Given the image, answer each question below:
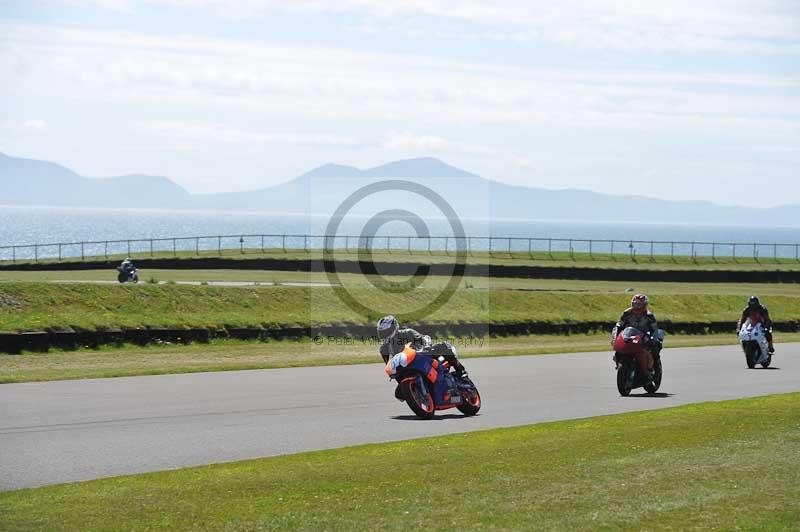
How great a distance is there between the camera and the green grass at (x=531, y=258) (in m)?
66.6

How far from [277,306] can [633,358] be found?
1843cm

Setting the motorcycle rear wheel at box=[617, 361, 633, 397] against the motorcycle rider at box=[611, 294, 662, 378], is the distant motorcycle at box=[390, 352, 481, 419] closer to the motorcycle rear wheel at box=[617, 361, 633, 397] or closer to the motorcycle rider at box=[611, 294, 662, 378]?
the motorcycle rear wheel at box=[617, 361, 633, 397]

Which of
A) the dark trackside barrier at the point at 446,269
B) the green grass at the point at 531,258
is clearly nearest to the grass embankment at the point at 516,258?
the green grass at the point at 531,258

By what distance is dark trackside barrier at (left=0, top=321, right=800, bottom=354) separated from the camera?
27734 mm

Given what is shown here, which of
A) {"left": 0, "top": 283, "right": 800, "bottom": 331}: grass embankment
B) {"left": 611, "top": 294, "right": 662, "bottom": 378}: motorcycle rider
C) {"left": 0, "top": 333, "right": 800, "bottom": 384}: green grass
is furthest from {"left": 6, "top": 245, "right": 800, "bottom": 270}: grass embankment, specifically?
{"left": 611, "top": 294, "right": 662, "bottom": 378}: motorcycle rider

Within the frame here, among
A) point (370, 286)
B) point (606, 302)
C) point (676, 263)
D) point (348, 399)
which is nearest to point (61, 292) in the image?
point (370, 286)

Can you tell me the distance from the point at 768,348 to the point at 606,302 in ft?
60.6

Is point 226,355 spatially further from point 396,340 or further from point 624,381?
point 396,340

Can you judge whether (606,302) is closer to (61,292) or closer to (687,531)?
(61,292)

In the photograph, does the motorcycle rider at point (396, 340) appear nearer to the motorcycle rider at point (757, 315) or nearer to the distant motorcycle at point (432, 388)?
the distant motorcycle at point (432, 388)

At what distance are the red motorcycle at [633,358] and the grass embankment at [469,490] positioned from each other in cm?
654

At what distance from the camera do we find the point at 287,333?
33750 millimetres

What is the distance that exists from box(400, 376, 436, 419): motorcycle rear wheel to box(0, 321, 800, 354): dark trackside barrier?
1310 cm

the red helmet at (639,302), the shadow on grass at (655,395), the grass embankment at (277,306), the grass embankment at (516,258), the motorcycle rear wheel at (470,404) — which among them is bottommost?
the shadow on grass at (655,395)
